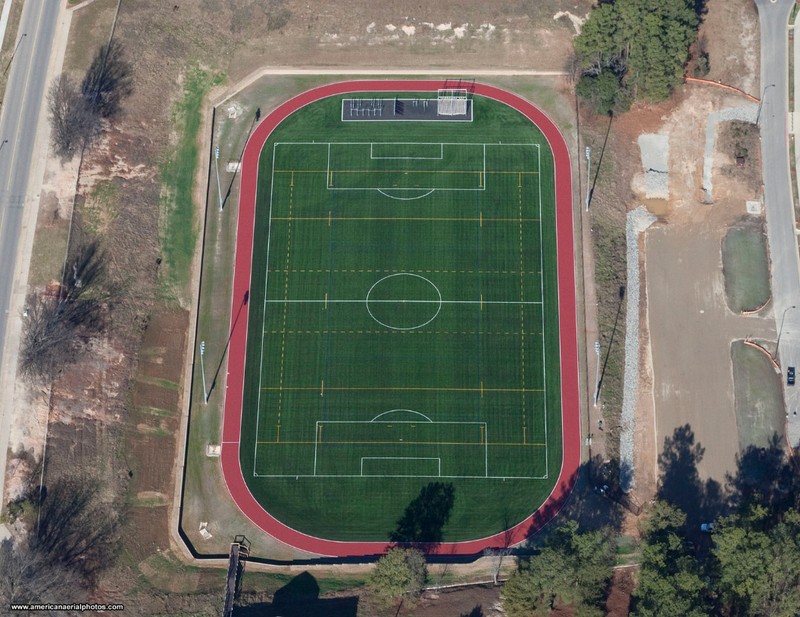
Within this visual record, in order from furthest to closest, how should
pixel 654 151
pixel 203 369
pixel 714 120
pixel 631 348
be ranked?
pixel 714 120 → pixel 654 151 → pixel 631 348 → pixel 203 369

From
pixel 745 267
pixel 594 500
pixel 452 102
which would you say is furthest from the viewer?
pixel 452 102

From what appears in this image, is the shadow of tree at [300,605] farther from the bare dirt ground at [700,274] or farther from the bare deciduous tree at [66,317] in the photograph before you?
the bare dirt ground at [700,274]

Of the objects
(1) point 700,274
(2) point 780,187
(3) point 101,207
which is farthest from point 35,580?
(2) point 780,187

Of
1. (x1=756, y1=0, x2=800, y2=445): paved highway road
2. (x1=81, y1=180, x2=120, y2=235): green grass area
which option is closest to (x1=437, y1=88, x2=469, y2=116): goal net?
(x1=756, y1=0, x2=800, y2=445): paved highway road

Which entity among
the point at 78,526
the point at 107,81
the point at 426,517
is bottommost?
the point at 78,526

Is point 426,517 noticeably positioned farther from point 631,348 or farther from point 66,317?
point 66,317

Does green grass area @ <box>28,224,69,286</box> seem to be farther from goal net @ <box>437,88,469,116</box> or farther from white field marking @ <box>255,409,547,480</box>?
goal net @ <box>437,88,469,116</box>

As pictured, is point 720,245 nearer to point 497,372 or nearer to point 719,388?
point 719,388
